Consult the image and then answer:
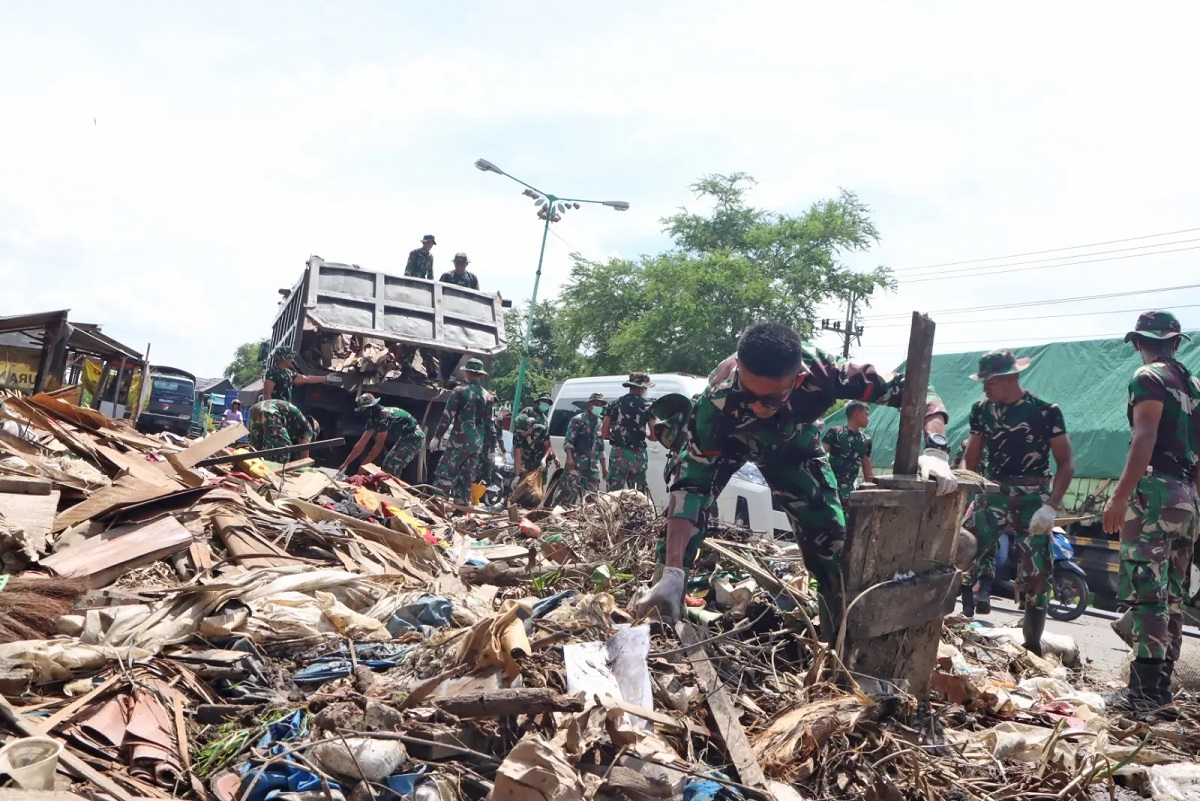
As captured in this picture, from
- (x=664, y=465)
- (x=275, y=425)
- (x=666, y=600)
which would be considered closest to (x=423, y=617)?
(x=666, y=600)

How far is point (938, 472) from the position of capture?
3.55 metres

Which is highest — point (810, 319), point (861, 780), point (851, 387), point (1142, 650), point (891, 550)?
point (810, 319)

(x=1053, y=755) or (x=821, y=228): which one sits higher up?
(x=821, y=228)

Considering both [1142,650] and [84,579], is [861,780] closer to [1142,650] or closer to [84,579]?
[1142,650]

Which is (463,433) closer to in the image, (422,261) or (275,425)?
(275,425)

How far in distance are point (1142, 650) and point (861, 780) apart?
82.0 inches

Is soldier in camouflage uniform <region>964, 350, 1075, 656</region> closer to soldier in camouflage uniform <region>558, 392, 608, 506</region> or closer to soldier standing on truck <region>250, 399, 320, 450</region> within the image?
soldier in camouflage uniform <region>558, 392, 608, 506</region>

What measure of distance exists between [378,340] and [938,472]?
25.6 ft

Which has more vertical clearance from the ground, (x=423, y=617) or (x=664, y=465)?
(x=664, y=465)

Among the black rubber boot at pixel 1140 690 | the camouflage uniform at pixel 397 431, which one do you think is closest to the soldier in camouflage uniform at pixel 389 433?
the camouflage uniform at pixel 397 431

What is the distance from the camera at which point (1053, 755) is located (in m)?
3.22

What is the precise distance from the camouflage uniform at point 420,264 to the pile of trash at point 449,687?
22.8ft

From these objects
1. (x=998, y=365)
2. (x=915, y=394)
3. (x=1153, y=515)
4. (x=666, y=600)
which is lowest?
(x=666, y=600)

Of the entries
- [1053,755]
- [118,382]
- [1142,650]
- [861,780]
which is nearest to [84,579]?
[861,780]
